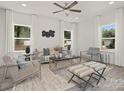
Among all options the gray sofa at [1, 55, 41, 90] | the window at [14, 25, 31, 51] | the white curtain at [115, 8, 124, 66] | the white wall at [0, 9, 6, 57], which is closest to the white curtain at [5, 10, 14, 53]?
the white wall at [0, 9, 6, 57]

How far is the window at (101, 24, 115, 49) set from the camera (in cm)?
569

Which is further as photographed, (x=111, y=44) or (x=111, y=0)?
(x=111, y=44)

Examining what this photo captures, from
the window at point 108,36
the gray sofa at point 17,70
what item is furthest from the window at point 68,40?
→ the gray sofa at point 17,70

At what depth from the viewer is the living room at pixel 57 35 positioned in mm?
4129

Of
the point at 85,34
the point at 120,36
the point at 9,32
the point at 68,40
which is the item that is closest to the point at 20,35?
the point at 9,32

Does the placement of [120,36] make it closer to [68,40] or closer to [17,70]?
[68,40]

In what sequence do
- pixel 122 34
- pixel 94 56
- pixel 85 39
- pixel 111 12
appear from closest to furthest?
pixel 122 34 → pixel 111 12 → pixel 94 56 → pixel 85 39

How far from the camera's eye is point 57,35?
7125mm

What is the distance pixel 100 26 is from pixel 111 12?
1.03 m

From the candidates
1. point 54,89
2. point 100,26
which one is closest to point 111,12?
point 100,26

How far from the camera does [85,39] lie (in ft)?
24.8

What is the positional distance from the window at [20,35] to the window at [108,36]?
471 cm

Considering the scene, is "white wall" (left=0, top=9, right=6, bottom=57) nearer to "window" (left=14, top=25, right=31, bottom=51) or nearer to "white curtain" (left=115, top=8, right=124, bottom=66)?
"window" (left=14, top=25, right=31, bottom=51)

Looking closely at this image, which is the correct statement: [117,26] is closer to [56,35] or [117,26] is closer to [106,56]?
[106,56]
